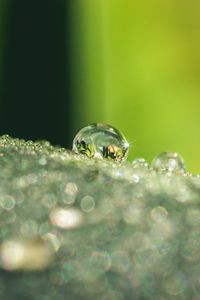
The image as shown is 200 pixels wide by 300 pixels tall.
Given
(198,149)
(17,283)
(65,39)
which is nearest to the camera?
(17,283)

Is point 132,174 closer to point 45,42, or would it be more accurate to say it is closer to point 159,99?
point 159,99

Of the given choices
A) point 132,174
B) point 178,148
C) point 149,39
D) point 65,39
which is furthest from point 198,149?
point 132,174

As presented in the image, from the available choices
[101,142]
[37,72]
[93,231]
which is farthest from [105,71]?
[93,231]

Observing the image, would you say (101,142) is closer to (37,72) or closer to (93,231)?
(93,231)

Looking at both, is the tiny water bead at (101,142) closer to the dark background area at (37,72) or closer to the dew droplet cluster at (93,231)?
→ the dew droplet cluster at (93,231)

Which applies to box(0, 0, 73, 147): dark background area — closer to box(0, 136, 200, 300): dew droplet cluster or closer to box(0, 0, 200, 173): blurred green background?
box(0, 0, 200, 173): blurred green background

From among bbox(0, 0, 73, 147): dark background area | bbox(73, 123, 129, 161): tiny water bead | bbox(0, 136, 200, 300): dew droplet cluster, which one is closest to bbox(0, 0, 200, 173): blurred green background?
bbox(0, 0, 73, 147): dark background area
